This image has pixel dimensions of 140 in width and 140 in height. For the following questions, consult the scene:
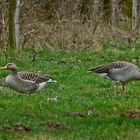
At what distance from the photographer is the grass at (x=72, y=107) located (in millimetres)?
9930

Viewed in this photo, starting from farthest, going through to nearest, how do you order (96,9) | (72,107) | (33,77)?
(96,9)
(33,77)
(72,107)

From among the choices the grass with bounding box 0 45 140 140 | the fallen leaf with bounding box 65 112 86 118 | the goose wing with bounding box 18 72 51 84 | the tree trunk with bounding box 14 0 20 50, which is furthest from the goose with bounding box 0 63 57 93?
the tree trunk with bounding box 14 0 20 50

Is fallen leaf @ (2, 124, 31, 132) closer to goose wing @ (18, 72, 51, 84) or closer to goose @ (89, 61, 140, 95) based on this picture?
goose wing @ (18, 72, 51, 84)

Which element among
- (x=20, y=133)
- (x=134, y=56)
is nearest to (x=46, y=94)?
(x=20, y=133)

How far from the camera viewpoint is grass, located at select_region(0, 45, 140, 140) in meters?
9.93

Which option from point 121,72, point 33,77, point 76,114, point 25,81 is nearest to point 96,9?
point 121,72

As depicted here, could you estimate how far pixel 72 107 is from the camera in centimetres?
1214

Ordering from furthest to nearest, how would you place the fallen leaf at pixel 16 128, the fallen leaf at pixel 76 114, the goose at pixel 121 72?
1. the goose at pixel 121 72
2. the fallen leaf at pixel 76 114
3. the fallen leaf at pixel 16 128

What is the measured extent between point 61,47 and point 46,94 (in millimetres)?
9961

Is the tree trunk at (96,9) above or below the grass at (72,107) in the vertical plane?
below

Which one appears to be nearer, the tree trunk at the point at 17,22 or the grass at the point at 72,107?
the grass at the point at 72,107

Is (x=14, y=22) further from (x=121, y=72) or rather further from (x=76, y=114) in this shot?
(x=76, y=114)

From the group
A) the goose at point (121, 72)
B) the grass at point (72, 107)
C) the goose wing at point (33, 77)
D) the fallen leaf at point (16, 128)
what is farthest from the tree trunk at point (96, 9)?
the fallen leaf at point (16, 128)

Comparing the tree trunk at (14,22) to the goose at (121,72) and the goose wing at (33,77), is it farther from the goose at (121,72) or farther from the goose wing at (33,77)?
the goose wing at (33,77)
